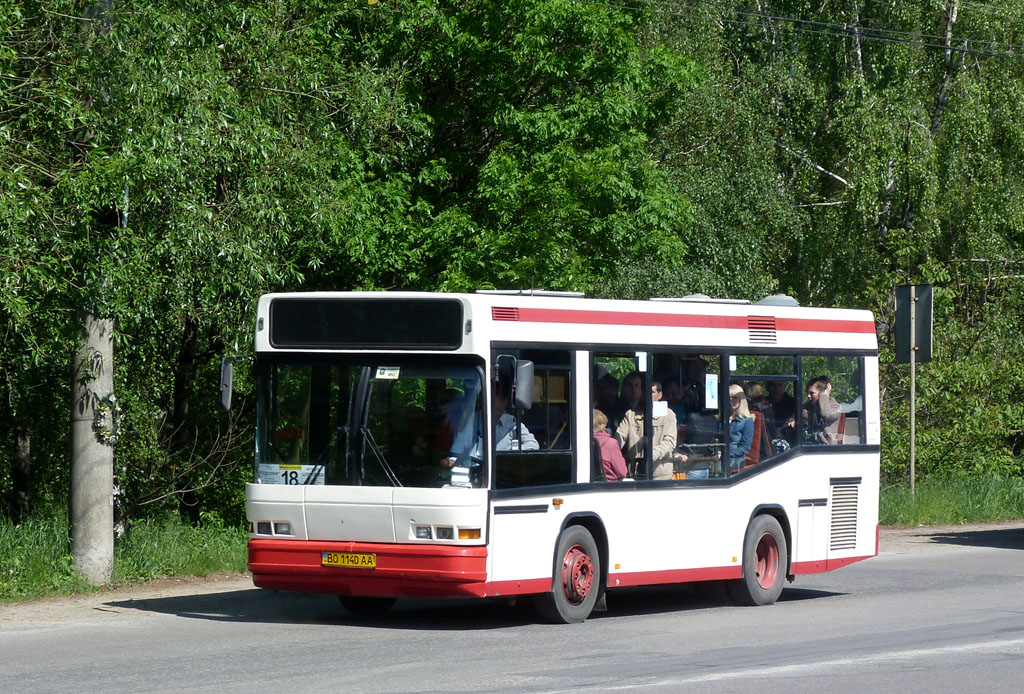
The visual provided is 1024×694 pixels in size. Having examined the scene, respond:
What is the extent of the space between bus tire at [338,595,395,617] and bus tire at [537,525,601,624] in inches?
67.2

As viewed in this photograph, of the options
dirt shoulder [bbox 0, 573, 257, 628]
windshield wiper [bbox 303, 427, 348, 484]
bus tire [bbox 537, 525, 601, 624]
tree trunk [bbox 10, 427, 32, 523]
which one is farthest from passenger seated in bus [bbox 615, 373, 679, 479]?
tree trunk [bbox 10, 427, 32, 523]

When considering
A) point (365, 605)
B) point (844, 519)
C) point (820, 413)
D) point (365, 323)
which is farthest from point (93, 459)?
point (844, 519)

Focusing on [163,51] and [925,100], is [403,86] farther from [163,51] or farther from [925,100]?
[925,100]

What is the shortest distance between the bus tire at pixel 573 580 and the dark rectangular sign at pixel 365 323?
2.02 metres

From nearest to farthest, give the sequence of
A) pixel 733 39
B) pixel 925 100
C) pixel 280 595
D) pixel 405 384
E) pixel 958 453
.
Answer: pixel 405 384 < pixel 280 595 < pixel 958 453 < pixel 925 100 < pixel 733 39

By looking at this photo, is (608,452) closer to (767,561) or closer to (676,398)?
(676,398)

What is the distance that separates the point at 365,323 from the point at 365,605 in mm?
2764

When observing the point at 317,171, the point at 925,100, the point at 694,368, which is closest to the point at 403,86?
the point at 317,171

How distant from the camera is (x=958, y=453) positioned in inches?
1173

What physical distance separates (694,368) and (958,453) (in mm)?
16377

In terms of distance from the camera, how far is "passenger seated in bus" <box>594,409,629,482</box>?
1382 centimetres

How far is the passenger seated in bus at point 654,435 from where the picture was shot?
46.4 feet

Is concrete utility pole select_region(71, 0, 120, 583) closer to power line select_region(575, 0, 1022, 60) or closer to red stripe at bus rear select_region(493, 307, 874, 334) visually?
red stripe at bus rear select_region(493, 307, 874, 334)

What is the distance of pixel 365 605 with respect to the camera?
1429 centimetres
